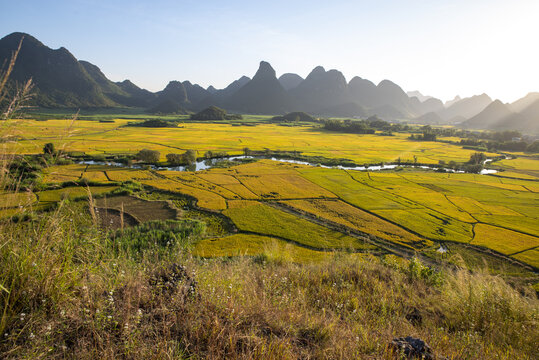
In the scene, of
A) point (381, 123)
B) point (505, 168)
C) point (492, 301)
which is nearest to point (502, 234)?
point (492, 301)

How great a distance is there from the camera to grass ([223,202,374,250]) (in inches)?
953

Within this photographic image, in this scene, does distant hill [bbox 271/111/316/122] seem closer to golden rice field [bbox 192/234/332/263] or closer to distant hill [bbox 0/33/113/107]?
distant hill [bbox 0/33/113/107]

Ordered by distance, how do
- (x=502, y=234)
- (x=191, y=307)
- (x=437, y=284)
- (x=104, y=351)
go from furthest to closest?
(x=502, y=234) → (x=437, y=284) → (x=191, y=307) → (x=104, y=351)

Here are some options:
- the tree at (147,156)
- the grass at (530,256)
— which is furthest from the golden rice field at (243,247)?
the tree at (147,156)

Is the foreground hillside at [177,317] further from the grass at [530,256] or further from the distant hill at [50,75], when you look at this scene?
the distant hill at [50,75]

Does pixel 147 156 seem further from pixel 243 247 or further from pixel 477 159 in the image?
pixel 477 159

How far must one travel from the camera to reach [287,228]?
27016 mm

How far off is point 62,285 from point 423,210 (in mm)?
39596

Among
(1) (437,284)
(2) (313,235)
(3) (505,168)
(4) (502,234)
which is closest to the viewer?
(1) (437,284)

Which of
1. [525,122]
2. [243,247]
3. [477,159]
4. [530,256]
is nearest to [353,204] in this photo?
[530,256]

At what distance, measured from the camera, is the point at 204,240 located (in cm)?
2344

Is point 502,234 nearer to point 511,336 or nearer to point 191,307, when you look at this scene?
point 511,336

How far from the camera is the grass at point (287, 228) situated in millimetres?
24219

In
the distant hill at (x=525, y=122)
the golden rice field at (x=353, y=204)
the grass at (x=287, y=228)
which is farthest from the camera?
the distant hill at (x=525, y=122)
